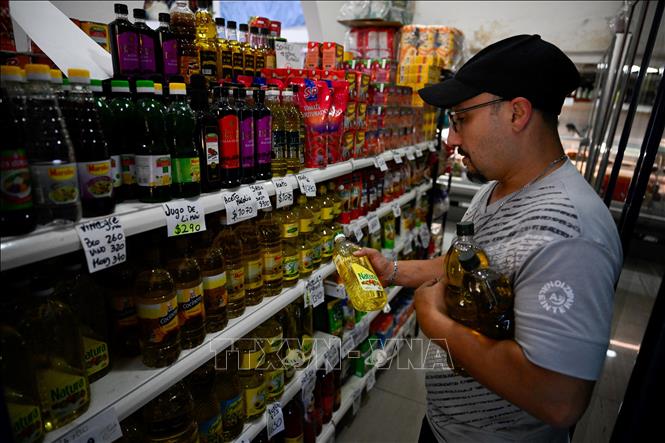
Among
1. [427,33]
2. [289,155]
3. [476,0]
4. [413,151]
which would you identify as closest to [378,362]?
[413,151]

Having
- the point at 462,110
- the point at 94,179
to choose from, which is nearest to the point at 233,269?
the point at 94,179

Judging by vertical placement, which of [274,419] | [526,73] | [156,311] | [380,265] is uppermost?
[526,73]

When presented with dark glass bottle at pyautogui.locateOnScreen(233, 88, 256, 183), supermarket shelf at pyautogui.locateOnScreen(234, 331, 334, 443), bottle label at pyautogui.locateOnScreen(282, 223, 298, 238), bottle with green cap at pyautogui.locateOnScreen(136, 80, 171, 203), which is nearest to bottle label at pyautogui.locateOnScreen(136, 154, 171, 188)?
bottle with green cap at pyautogui.locateOnScreen(136, 80, 171, 203)

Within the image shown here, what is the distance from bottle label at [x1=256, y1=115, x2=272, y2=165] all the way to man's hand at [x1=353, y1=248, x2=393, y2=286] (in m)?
0.62

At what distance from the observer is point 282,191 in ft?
5.23

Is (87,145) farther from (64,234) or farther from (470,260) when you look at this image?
(470,260)

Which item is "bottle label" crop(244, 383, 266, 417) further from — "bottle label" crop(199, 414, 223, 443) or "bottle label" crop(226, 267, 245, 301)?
"bottle label" crop(226, 267, 245, 301)

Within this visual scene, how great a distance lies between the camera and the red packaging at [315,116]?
1.90 m

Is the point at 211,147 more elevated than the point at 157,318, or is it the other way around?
the point at 211,147

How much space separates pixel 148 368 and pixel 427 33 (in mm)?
4062

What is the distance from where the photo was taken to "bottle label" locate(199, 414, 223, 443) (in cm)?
145

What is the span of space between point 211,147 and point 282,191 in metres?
0.37

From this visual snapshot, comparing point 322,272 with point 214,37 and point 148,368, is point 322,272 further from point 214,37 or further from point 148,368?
point 214,37

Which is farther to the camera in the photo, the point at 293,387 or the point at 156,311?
the point at 293,387
